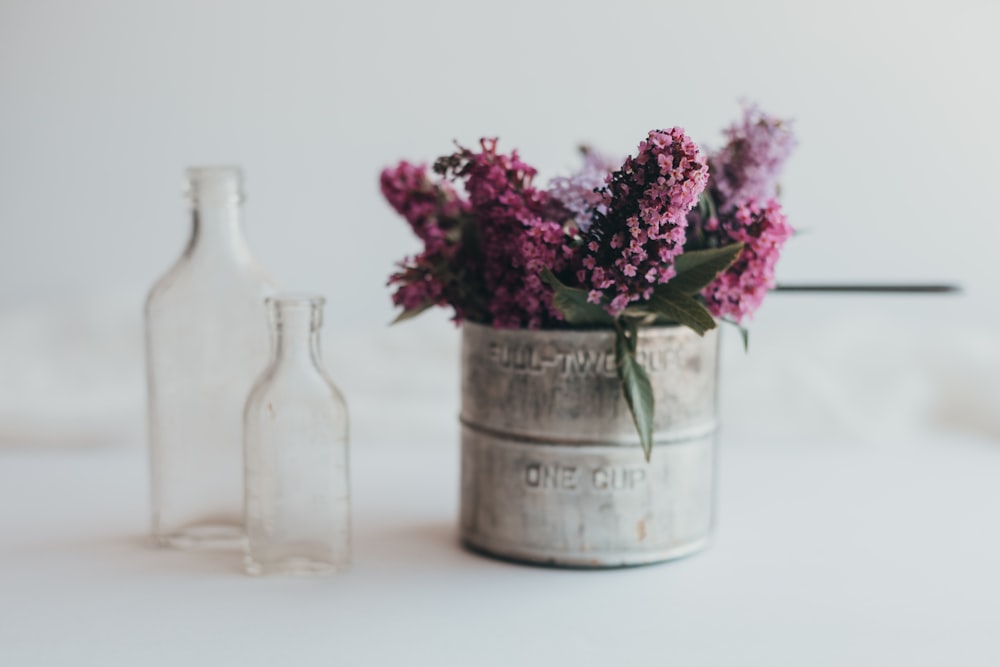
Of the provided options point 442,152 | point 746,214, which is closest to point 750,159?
point 746,214

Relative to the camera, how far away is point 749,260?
98 cm

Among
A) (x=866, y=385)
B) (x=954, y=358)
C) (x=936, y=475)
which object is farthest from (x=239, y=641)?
(x=954, y=358)

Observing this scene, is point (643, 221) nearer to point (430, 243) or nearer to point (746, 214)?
point (746, 214)

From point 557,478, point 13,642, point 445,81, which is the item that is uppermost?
point 445,81

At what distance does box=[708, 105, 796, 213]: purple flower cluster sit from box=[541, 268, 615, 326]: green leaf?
145 millimetres

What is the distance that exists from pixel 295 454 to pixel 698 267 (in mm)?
366

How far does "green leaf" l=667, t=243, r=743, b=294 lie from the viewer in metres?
0.95

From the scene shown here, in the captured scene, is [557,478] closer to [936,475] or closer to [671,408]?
[671,408]

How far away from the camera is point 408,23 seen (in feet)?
6.48

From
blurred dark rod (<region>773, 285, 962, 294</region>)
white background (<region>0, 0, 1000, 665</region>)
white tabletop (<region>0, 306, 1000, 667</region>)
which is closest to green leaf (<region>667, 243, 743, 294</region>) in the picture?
blurred dark rod (<region>773, 285, 962, 294</region>)

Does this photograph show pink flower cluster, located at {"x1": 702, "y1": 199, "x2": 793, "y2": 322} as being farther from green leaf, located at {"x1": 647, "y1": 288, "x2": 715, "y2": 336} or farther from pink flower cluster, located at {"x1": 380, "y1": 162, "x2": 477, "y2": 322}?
pink flower cluster, located at {"x1": 380, "y1": 162, "x2": 477, "y2": 322}

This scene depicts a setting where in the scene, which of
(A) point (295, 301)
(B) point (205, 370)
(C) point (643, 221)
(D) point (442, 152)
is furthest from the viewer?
(D) point (442, 152)

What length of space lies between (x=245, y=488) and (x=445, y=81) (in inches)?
43.5

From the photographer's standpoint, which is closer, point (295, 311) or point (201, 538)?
point (295, 311)
